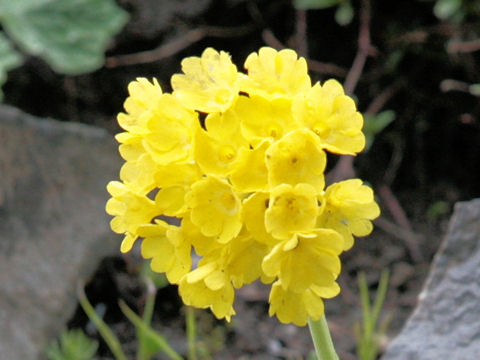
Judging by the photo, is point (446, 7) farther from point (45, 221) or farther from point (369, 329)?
point (45, 221)

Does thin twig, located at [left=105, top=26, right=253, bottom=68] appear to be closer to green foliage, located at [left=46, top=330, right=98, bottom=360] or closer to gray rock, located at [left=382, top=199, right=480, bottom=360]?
green foliage, located at [left=46, top=330, right=98, bottom=360]

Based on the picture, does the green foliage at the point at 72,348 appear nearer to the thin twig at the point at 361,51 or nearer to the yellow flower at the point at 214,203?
the thin twig at the point at 361,51

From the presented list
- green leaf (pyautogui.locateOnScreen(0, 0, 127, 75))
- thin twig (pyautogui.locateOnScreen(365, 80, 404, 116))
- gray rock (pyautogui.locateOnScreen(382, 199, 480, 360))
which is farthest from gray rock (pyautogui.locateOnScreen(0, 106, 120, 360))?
gray rock (pyautogui.locateOnScreen(382, 199, 480, 360))

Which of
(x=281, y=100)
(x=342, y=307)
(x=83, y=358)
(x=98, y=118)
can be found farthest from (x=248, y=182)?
(x=98, y=118)

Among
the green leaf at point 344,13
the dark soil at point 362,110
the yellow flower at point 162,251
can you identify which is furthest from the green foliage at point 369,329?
the yellow flower at point 162,251

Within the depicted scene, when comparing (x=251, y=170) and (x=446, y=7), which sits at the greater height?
(x=251, y=170)

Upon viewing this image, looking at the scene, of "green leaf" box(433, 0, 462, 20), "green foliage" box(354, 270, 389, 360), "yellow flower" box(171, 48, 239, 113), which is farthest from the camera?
"green leaf" box(433, 0, 462, 20)

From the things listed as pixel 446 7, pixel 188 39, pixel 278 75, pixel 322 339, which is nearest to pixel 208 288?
pixel 322 339

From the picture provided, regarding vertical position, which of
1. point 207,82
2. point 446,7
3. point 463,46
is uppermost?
point 207,82
